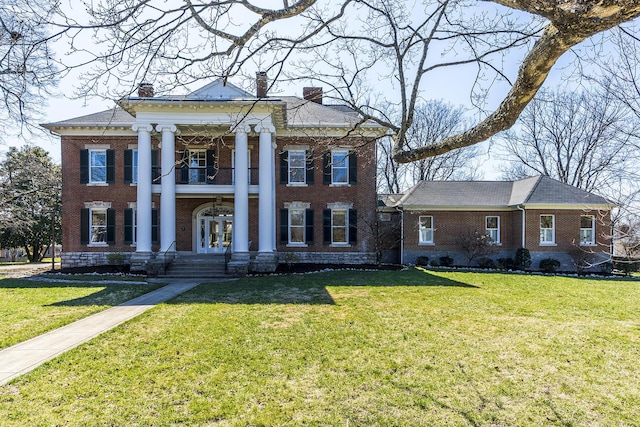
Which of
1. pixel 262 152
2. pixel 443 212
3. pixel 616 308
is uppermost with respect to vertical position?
pixel 262 152

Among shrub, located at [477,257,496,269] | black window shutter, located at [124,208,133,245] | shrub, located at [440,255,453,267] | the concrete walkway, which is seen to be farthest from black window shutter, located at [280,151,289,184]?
shrub, located at [477,257,496,269]

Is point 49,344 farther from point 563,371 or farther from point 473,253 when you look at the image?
point 473,253

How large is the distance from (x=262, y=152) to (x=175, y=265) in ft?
21.6

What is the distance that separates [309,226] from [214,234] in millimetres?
5279

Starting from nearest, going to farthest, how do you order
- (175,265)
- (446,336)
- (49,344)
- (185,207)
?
(49,344), (446,336), (175,265), (185,207)

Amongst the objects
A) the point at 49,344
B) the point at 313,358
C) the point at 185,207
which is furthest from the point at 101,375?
the point at 185,207

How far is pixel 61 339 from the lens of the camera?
653cm

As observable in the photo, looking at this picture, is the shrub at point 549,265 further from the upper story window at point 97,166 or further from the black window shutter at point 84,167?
the black window shutter at point 84,167

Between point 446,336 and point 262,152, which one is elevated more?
point 262,152

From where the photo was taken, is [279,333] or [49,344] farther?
[279,333]

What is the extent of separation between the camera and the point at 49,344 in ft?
20.4

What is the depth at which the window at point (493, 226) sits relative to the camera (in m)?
21.6

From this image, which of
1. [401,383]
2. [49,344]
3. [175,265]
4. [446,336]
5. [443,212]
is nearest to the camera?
[401,383]

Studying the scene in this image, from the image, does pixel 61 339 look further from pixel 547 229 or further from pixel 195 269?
pixel 547 229
